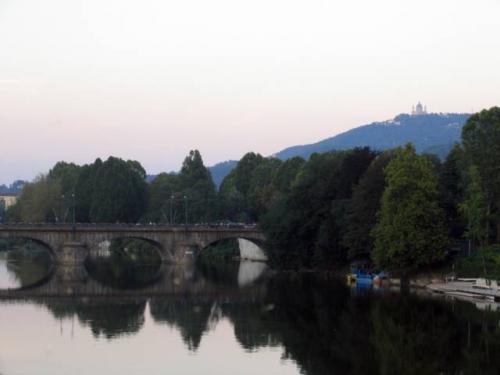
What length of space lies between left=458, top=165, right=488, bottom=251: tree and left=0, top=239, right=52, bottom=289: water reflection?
117 ft

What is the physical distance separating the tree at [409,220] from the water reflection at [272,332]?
5.24 metres

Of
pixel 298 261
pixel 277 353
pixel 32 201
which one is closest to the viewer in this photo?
pixel 277 353

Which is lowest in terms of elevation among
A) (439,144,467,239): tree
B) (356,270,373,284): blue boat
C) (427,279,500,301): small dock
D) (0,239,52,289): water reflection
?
→ (427,279,500,301): small dock

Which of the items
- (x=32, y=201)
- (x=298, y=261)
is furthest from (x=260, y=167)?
(x=298, y=261)

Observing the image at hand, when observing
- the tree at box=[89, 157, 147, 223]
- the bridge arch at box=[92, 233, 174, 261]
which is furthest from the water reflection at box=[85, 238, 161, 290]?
the tree at box=[89, 157, 147, 223]

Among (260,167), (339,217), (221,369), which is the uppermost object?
(260,167)

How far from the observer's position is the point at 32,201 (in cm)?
15212

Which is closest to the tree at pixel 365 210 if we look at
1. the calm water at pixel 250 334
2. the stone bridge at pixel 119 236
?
the calm water at pixel 250 334

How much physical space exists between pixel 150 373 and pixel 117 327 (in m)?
14.2

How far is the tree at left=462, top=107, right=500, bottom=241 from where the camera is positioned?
246 ft

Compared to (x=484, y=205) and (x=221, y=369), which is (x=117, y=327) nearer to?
(x=221, y=369)

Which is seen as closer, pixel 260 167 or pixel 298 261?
pixel 298 261

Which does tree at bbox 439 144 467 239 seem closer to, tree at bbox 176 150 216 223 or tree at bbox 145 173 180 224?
tree at bbox 176 150 216 223

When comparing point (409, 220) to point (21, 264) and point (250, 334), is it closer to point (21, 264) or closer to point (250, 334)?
point (250, 334)
